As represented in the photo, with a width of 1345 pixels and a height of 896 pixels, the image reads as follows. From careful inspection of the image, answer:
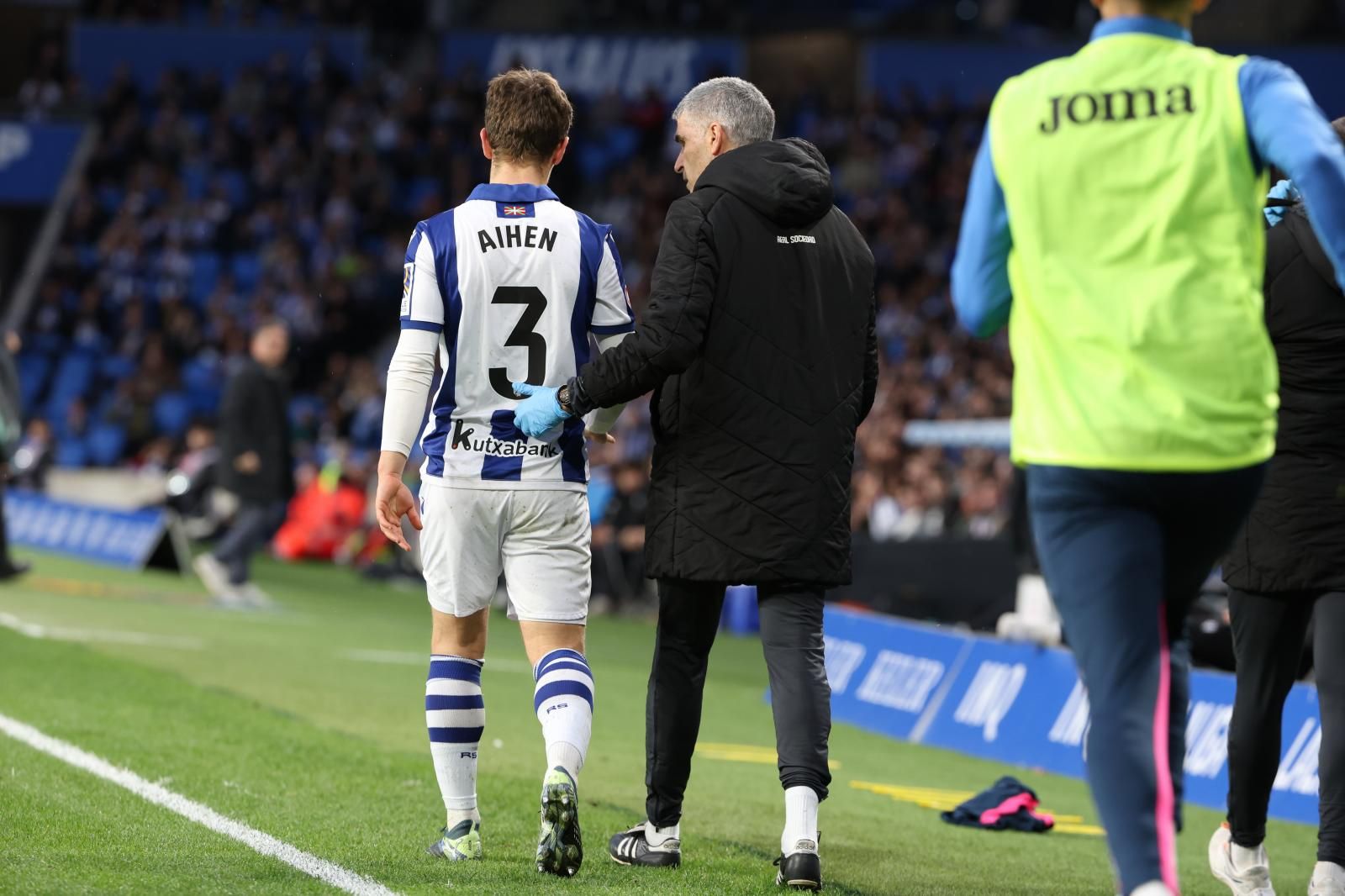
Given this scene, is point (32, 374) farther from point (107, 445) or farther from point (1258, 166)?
point (1258, 166)

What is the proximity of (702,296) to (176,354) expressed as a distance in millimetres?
25048

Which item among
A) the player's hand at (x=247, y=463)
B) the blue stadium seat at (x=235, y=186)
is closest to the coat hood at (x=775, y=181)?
the player's hand at (x=247, y=463)

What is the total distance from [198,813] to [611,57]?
2897cm

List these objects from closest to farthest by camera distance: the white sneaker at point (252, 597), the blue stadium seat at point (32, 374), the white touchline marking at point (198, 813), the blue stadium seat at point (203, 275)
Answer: the white touchline marking at point (198, 813) < the white sneaker at point (252, 597) < the blue stadium seat at point (32, 374) < the blue stadium seat at point (203, 275)

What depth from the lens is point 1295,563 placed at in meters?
4.89

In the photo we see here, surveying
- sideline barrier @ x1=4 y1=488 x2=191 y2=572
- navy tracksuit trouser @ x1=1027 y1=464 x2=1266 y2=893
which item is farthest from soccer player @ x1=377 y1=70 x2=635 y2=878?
sideline barrier @ x1=4 y1=488 x2=191 y2=572

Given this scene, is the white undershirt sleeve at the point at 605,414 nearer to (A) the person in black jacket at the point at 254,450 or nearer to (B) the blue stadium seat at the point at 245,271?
(A) the person in black jacket at the point at 254,450

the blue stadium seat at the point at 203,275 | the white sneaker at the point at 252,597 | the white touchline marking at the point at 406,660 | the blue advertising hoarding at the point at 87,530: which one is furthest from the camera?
the blue stadium seat at the point at 203,275

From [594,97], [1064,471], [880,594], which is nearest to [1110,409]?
[1064,471]

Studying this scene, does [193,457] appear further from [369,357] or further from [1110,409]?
[1110,409]

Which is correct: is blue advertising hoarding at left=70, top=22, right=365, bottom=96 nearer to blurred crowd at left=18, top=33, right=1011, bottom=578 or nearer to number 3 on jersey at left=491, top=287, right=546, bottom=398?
blurred crowd at left=18, top=33, right=1011, bottom=578

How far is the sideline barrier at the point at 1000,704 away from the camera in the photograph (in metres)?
7.96

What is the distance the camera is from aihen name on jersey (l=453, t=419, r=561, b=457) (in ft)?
17.1

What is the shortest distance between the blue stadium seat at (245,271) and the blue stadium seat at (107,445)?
13.7ft
